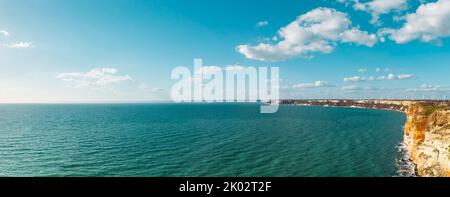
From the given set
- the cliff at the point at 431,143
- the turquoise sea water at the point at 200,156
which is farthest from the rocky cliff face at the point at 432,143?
the turquoise sea water at the point at 200,156

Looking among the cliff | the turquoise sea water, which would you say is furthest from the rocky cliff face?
the turquoise sea water

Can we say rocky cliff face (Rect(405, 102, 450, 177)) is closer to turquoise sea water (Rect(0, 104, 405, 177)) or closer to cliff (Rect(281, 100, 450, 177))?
cliff (Rect(281, 100, 450, 177))

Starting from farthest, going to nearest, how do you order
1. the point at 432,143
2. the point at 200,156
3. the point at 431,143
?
the point at 200,156 → the point at 431,143 → the point at 432,143

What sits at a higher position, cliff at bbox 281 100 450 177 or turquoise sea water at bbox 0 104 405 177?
cliff at bbox 281 100 450 177

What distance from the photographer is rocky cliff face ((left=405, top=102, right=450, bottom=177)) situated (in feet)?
98.3

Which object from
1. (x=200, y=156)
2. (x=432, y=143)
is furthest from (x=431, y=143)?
(x=200, y=156)

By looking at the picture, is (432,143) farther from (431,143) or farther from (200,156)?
→ (200,156)

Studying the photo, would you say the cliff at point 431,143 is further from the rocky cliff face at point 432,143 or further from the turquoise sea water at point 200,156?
the turquoise sea water at point 200,156

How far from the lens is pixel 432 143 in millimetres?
33906

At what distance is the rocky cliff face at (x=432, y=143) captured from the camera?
2997 cm

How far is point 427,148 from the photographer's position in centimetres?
3522

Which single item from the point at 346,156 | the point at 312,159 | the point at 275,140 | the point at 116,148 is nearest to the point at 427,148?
the point at 346,156
